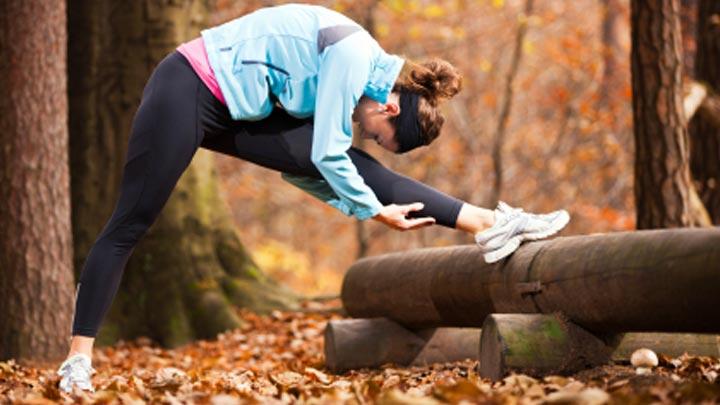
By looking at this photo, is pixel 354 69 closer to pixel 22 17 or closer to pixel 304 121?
pixel 304 121

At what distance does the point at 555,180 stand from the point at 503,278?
1694cm

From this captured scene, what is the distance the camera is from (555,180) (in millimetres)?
21953

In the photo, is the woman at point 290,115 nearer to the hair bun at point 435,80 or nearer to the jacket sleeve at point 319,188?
the hair bun at point 435,80

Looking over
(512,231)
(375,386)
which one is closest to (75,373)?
(375,386)

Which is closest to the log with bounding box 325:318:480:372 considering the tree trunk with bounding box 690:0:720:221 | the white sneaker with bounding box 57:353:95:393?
the white sneaker with bounding box 57:353:95:393

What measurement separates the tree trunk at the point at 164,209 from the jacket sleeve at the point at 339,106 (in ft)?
15.5

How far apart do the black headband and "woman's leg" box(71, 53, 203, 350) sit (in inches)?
36.3

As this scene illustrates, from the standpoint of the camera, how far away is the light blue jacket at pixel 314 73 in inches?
189

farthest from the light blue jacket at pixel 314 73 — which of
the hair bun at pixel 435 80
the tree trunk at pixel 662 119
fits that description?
the tree trunk at pixel 662 119

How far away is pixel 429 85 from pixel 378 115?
275 mm

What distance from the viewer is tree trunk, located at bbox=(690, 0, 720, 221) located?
9.98 meters

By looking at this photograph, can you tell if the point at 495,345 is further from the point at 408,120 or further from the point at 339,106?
the point at 339,106

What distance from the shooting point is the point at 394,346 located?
6.70 m

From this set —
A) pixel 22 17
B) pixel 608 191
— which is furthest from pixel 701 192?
pixel 608 191
